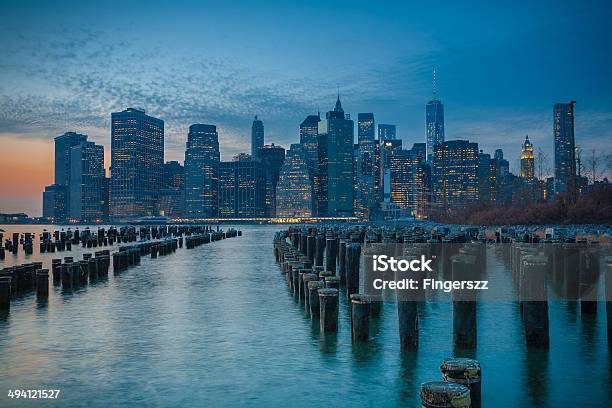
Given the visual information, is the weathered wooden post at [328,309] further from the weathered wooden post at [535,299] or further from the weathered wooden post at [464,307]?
the weathered wooden post at [535,299]

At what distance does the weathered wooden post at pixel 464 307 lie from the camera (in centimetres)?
1386

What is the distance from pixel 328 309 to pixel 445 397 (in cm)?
1010

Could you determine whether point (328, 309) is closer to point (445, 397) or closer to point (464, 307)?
point (464, 307)

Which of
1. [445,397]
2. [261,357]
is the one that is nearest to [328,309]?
[261,357]

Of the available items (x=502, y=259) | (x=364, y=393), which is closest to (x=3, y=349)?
(x=364, y=393)

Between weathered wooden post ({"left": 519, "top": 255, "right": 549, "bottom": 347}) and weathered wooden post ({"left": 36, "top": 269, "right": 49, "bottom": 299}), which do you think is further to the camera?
weathered wooden post ({"left": 36, "top": 269, "right": 49, "bottom": 299})

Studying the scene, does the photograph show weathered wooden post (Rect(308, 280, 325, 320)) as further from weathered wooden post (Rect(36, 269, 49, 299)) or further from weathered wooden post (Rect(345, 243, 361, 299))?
weathered wooden post (Rect(36, 269, 49, 299))

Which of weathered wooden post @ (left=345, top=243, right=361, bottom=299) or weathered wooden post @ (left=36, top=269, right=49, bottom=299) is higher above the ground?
weathered wooden post @ (left=345, top=243, right=361, bottom=299)

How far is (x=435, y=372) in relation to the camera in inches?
505

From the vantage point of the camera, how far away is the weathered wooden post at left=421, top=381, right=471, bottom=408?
21.1 ft

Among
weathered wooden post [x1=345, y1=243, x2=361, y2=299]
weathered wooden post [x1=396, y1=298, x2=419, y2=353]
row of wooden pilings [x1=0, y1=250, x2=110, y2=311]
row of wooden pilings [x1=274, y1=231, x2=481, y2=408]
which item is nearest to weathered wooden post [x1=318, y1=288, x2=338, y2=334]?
row of wooden pilings [x1=274, y1=231, x2=481, y2=408]

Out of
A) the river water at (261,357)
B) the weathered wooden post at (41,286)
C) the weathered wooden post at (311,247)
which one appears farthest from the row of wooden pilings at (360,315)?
the weathered wooden post at (41,286)

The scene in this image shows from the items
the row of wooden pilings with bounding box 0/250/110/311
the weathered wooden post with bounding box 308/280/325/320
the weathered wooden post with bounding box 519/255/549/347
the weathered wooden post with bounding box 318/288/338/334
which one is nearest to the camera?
the weathered wooden post with bounding box 519/255/549/347

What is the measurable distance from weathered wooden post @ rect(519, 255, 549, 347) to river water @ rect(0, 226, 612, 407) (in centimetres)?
46
